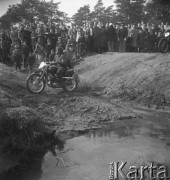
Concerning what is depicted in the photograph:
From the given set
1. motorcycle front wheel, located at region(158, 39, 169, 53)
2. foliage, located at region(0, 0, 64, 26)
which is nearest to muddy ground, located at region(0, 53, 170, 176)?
motorcycle front wheel, located at region(158, 39, 169, 53)

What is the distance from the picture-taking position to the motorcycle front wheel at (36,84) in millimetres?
12702

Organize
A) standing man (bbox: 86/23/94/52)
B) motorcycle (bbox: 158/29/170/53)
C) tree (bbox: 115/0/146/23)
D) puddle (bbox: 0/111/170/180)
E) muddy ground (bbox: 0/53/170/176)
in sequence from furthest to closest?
tree (bbox: 115/0/146/23)
standing man (bbox: 86/23/94/52)
motorcycle (bbox: 158/29/170/53)
muddy ground (bbox: 0/53/170/176)
puddle (bbox: 0/111/170/180)

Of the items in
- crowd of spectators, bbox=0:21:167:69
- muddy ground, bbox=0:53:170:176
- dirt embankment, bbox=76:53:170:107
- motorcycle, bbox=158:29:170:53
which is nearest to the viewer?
muddy ground, bbox=0:53:170:176

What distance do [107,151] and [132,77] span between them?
758 cm

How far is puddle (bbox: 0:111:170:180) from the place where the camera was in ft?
21.8

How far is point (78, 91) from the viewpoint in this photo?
14.1 meters

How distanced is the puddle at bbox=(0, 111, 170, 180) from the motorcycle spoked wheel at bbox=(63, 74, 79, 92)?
430cm

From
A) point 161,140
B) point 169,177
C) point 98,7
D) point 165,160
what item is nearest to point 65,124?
point 161,140

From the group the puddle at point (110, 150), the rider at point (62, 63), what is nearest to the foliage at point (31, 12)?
the rider at point (62, 63)

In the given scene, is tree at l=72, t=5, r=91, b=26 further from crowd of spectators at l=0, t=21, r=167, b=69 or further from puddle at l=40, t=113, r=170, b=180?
puddle at l=40, t=113, r=170, b=180

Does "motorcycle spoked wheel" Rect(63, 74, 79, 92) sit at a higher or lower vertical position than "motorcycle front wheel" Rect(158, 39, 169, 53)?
lower

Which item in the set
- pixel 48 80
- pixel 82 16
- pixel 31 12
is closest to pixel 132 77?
pixel 48 80

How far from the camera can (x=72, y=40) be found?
20641 mm

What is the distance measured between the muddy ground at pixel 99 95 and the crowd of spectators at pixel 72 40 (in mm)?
1879
